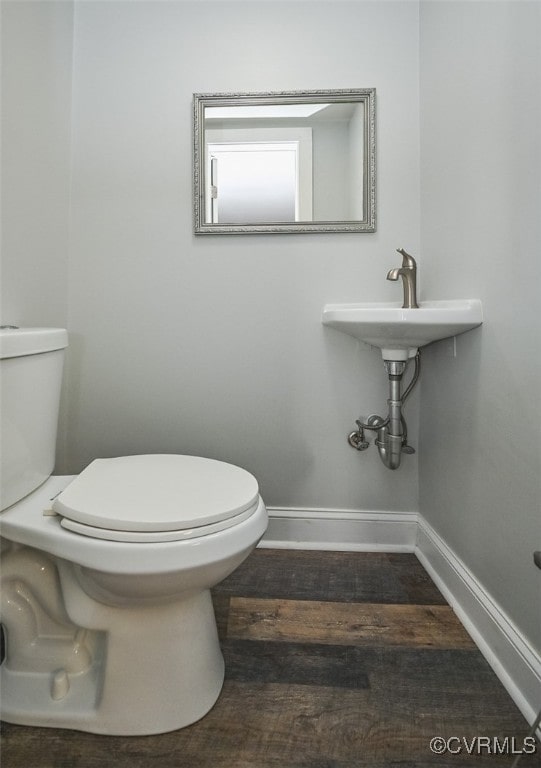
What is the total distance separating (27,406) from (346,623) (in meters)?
0.99

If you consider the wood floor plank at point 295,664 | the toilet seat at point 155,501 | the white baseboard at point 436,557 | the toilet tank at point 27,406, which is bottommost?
the wood floor plank at point 295,664

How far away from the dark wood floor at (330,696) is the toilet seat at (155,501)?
41 centimetres

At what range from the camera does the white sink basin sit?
3.95 ft

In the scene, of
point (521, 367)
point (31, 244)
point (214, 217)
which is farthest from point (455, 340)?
point (31, 244)

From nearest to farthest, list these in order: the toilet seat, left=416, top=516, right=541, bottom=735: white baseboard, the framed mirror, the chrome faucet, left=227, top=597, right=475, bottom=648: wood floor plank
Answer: the toilet seat, left=416, top=516, right=541, bottom=735: white baseboard, left=227, top=597, right=475, bottom=648: wood floor plank, the chrome faucet, the framed mirror

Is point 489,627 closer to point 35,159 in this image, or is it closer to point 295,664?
point 295,664

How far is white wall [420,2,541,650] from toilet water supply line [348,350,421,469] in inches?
3.1

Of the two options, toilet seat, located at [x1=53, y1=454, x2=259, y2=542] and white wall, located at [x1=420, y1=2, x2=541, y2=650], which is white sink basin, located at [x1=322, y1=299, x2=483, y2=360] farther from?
toilet seat, located at [x1=53, y1=454, x2=259, y2=542]

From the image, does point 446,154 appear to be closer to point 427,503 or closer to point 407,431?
point 407,431

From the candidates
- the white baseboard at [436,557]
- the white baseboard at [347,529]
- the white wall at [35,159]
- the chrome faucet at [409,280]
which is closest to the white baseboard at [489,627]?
the white baseboard at [436,557]

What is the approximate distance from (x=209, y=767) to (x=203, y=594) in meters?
0.29

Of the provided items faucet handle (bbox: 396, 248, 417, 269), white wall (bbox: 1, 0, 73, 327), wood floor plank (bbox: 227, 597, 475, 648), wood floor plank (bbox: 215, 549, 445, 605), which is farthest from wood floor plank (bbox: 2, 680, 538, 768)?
faucet handle (bbox: 396, 248, 417, 269)

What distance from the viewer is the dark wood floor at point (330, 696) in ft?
2.82

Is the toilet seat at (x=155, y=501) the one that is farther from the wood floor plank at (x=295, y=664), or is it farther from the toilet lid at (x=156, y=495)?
the wood floor plank at (x=295, y=664)
